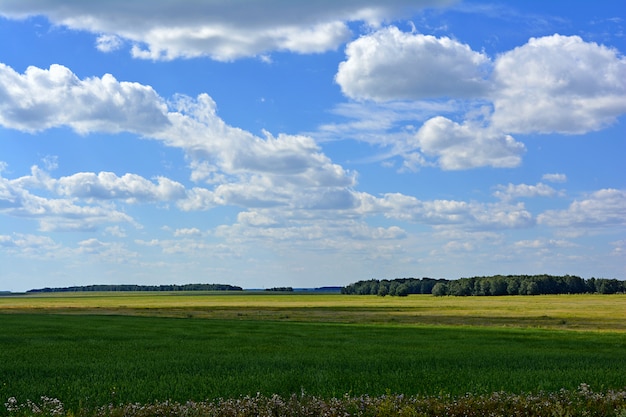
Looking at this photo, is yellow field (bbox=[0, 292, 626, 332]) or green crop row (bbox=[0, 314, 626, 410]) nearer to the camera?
green crop row (bbox=[0, 314, 626, 410])

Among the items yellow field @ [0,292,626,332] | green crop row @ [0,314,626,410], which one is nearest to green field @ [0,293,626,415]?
green crop row @ [0,314,626,410]

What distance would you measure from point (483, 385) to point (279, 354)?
13.5 metres

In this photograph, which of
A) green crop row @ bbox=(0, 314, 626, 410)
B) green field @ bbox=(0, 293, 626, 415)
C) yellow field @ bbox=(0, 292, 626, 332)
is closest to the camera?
green crop row @ bbox=(0, 314, 626, 410)

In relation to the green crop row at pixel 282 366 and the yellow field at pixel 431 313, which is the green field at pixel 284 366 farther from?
the yellow field at pixel 431 313

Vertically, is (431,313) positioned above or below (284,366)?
below

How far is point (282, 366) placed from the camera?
27.4 metres

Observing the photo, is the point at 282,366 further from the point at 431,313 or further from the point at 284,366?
the point at 431,313

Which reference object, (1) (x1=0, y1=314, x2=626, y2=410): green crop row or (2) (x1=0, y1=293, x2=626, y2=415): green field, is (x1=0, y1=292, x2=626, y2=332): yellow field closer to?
(2) (x1=0, y1=293, x2=626, y2=415): green field

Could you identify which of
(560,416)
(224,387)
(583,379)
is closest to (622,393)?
(560,416)

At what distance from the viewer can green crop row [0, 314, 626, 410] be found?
20.2 meters

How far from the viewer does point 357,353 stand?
3359cm

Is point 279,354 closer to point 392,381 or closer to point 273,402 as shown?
point 392,381

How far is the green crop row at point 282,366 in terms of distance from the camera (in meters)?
20.2

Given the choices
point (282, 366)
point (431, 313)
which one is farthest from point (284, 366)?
point (431, 313)
